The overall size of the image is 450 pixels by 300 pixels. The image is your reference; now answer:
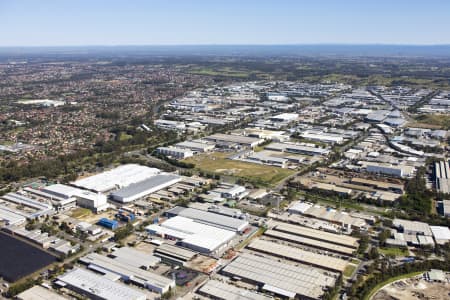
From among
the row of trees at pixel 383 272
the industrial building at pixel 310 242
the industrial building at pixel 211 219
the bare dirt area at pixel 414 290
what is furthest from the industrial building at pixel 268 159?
the bare dirt area at pixel 414 290

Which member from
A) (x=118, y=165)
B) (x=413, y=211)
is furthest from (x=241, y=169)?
(x=413, y=211)

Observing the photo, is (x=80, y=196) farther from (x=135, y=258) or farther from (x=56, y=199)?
(x=135, y=258)

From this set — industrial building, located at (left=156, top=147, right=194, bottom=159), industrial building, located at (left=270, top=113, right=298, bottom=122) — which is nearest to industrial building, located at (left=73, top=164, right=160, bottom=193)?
industrial building, located at (left=156, top=147, right=194, bottom=159)

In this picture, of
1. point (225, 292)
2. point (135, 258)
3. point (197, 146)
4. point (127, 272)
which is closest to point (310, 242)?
point (225, 292)

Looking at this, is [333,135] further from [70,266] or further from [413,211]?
[70,266]

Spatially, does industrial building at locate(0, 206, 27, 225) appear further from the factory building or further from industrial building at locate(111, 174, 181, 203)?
the factory building

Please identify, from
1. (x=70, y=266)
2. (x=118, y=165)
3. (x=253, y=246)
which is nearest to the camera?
(x=70, y=266)
